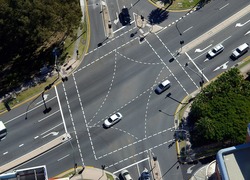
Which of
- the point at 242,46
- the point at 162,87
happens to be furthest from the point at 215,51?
the point at 162,87

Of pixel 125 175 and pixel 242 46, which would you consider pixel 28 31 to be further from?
→ pixel 242 46

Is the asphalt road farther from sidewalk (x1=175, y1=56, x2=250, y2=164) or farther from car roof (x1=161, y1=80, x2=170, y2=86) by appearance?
car roof (x1=161, y1=80, x2=170, y2=86)

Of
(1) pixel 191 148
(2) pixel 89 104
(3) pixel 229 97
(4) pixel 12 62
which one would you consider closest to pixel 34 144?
(2) pixel 89 104

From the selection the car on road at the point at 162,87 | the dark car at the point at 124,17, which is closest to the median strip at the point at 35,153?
the car on road at the point at 162,87

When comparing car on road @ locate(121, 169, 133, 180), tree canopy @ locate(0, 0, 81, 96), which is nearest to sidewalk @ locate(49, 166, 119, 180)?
car on road @ locate(121, 169, 133, 180)

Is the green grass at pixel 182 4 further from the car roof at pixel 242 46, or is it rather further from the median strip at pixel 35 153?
the median strip at pixel 35 153
